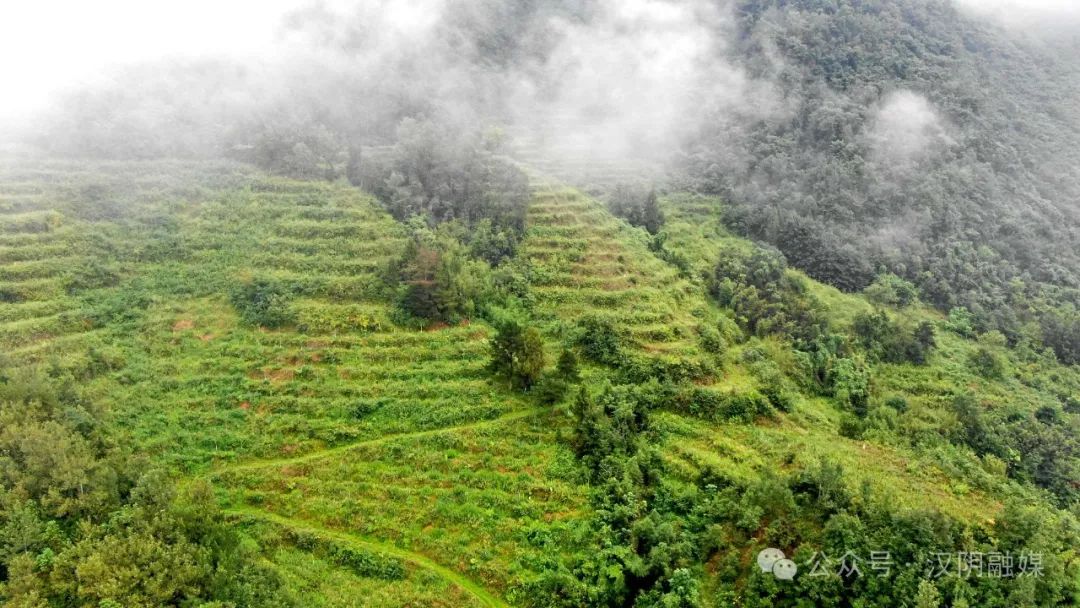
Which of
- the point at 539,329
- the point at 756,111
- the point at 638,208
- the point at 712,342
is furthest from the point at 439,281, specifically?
the point at 756,111

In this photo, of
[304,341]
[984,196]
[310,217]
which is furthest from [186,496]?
[984,196]

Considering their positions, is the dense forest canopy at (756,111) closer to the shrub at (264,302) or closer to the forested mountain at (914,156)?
the forested mountain at (914,156)

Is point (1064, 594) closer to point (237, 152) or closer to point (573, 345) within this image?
point (573, 345)

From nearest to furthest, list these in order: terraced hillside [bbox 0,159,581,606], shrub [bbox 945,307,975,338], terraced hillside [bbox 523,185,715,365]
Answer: terraced hillside [bbox 0,159,581,606], terraced hillside [bbox 523,185,715,365], shrub [bbox 945,307,975,338]

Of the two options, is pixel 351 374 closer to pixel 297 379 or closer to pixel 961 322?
pixel 297 379

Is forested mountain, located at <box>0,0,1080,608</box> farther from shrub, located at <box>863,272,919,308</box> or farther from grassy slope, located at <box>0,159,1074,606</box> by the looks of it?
shrub, located at <box>863,272,919,308</box>

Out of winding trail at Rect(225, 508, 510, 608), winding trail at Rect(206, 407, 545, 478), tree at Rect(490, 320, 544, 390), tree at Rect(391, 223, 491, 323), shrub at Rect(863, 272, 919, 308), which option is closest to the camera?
winding trail at Rect(225, 508, 510, 608)

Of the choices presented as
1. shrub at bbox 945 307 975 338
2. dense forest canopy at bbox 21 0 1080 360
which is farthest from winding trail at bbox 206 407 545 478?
shrub at bbox 945 307 975 338
